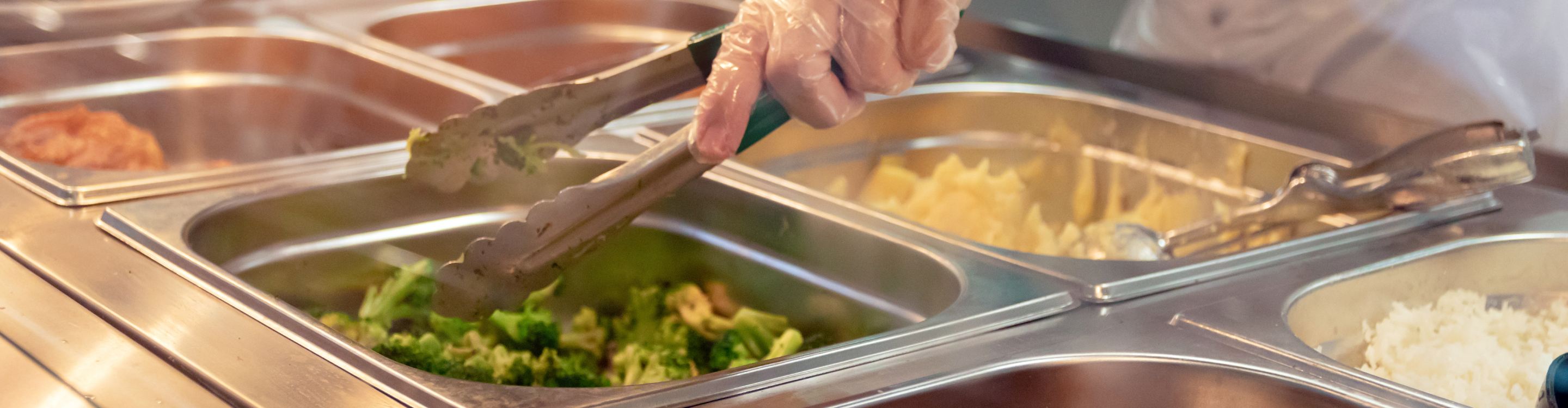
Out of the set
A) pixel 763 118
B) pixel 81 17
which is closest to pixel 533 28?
pixel 81 17

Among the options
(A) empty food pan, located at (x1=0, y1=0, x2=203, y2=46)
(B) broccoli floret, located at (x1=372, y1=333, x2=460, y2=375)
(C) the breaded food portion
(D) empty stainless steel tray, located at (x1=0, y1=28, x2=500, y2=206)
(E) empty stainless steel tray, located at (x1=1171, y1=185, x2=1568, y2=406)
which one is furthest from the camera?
(A) empty food pan, located at (x1=0, y1=0, x2=203, y2=46)

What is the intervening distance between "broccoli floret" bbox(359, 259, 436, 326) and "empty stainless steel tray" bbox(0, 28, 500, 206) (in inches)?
14.5

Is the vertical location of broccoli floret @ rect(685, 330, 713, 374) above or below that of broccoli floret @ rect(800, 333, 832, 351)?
below

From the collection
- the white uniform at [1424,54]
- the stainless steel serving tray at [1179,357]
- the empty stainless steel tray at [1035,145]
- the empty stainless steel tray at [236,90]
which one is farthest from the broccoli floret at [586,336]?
the white uniform at [1424,54]

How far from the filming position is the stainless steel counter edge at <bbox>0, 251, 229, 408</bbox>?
0.68 meters

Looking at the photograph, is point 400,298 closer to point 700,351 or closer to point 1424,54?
point 700,351

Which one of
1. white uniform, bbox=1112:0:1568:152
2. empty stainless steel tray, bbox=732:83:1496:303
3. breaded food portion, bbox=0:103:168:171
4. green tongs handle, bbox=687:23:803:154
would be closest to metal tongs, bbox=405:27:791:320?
green tongs handle, bbox=687:23:803:154

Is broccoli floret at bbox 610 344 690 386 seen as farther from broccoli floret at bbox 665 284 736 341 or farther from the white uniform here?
the white uniform

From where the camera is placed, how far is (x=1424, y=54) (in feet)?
6.07

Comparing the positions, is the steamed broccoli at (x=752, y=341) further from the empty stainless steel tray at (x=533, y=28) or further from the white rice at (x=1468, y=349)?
the empty stainless steel tray at (x=533, y=28)

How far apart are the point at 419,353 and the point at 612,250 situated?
0.35 metres

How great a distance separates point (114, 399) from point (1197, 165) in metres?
1.38

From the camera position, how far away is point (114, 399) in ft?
2.22

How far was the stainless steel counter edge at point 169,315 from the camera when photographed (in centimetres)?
68
